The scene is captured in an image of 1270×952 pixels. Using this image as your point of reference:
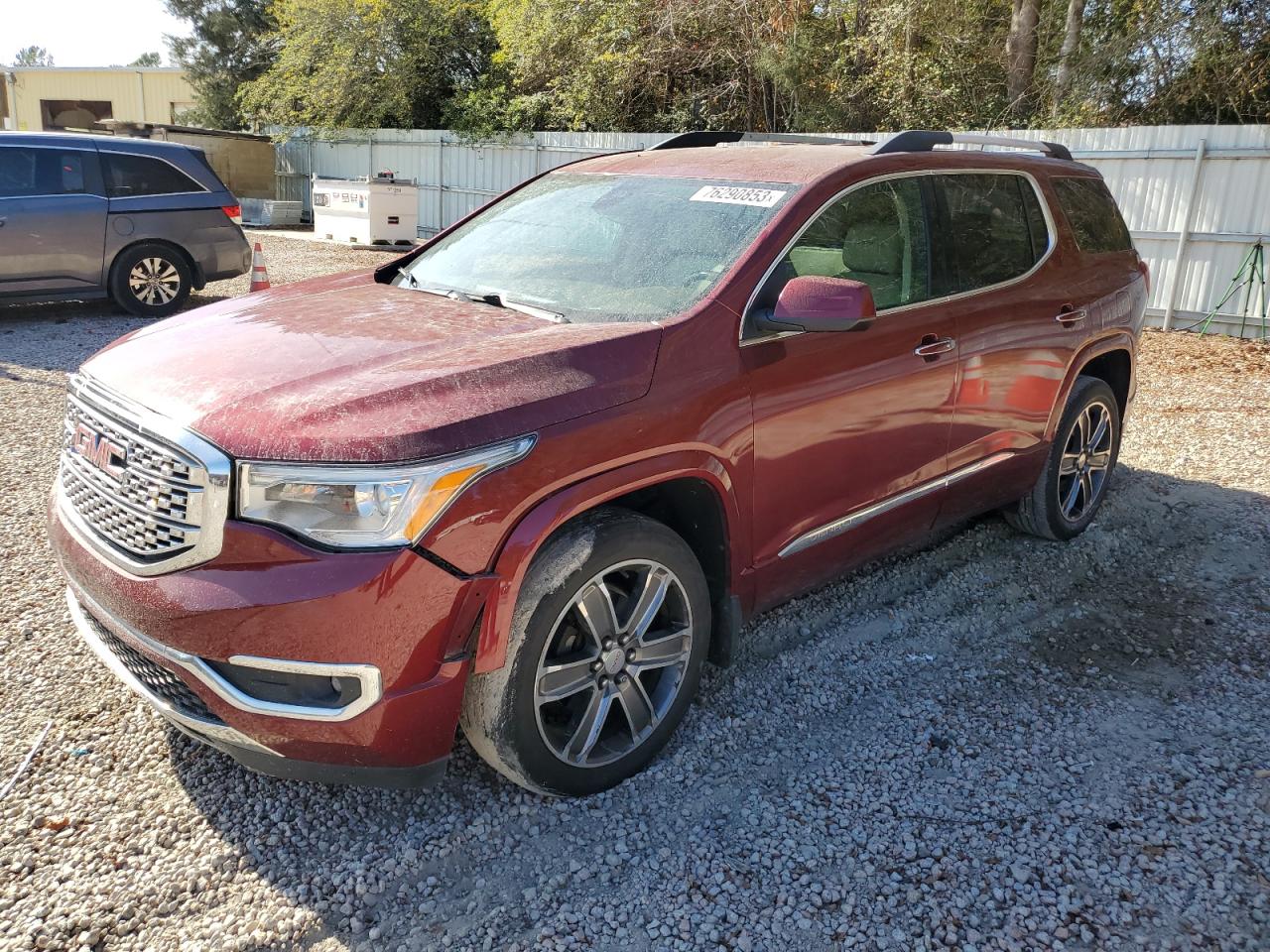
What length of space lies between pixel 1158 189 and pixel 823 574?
10076mm

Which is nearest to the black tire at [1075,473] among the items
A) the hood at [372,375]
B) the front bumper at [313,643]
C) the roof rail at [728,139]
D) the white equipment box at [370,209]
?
the roof rail at [728,139]

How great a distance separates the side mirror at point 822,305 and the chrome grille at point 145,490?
67.9 inches

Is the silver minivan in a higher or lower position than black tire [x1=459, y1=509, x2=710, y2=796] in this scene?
higher

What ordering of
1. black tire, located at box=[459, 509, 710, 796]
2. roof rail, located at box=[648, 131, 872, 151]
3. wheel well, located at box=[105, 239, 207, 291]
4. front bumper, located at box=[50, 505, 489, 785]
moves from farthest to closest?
wheel well, located at box=[105, 239, 207, 291], roof rail, located at box=[648, 131, 872, 151], black tire, located at box=[459, 509, 710, 796], front bumper, located at box=[50, 505, 489, 785]

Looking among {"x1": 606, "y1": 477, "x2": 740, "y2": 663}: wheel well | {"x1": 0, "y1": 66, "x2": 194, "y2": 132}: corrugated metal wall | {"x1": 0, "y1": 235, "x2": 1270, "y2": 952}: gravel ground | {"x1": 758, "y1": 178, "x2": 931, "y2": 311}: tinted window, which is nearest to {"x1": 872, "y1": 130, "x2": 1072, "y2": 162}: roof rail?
{"x1": 758, "y1": 178, "x2": 931, "y2": 311}: tinted window

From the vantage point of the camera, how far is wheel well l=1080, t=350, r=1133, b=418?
5203 mm

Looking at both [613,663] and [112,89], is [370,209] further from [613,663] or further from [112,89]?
[112,89]

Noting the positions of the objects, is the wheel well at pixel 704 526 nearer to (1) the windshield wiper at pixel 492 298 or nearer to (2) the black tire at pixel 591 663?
(2) the black tire at pixel 591 663

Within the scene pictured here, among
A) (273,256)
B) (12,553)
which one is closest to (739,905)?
(12,553)

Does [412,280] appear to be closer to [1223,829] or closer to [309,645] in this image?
[309,645]

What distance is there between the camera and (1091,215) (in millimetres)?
5008

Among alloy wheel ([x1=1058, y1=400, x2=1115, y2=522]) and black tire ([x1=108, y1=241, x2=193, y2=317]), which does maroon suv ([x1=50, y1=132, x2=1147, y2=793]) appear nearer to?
alloy wheel ([x1=1058, y1=400, x2=1115, y2=522])

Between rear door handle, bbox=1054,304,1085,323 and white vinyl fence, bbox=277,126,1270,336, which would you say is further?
white vinyl fence, bbox=277,126,1270,336

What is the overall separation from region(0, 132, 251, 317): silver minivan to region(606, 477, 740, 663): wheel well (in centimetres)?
853
